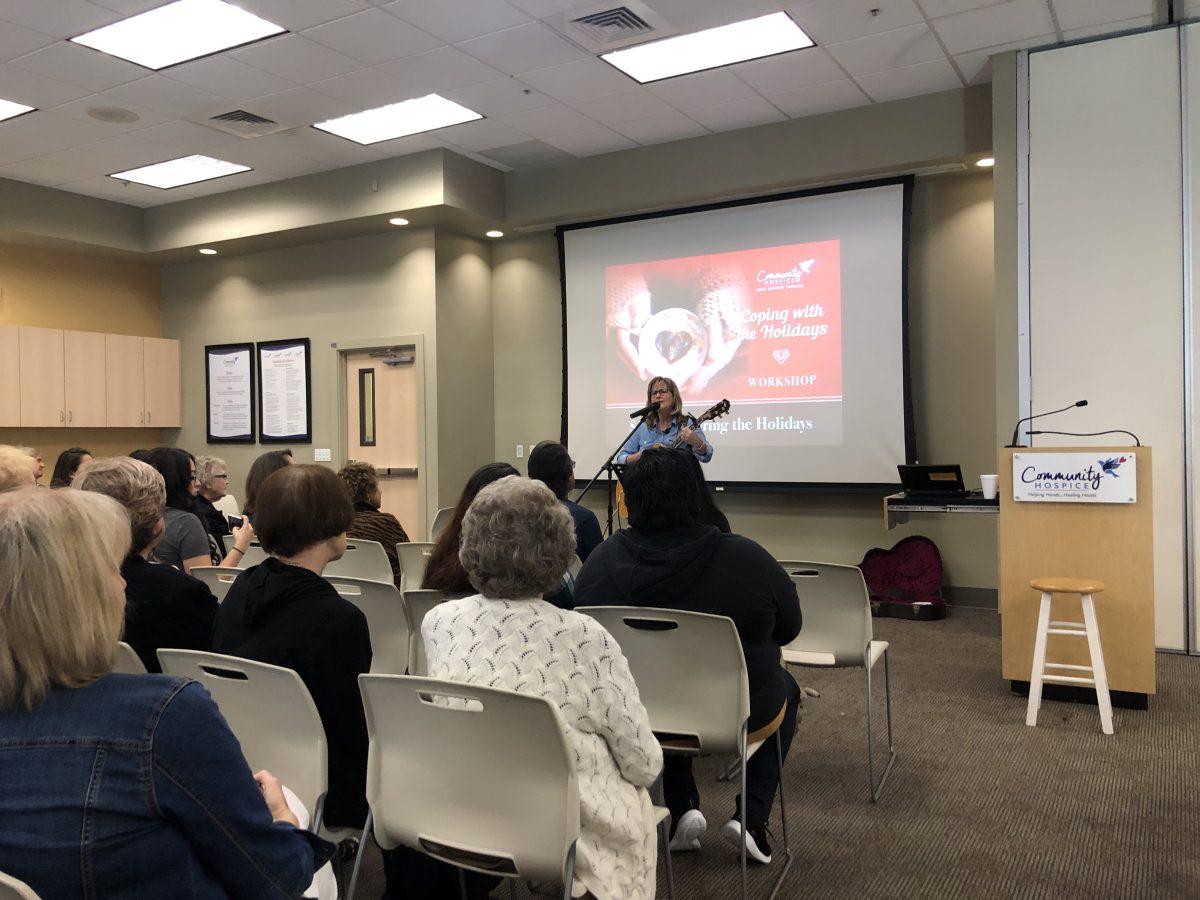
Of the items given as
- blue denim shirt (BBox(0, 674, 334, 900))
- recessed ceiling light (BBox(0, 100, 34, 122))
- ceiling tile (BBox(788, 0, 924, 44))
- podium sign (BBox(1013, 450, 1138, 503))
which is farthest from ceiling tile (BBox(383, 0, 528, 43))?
blue denim shirt (BBox(0, 674, 334, 900))

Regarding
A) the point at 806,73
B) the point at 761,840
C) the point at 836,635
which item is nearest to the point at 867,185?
the point at 806,73

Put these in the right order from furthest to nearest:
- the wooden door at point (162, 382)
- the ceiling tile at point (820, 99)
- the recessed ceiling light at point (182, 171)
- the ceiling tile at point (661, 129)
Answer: the wooden door at point (162, 382) → the recessed ceiling light at point (182, 171) → the ceiling tile at point (661, 129) → the ceiling tile at point (820, 99)

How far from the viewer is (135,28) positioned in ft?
15.8

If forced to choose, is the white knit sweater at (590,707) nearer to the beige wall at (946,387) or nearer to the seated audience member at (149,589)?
the seated audience member at (149,589)

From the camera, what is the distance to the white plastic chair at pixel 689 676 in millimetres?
2230

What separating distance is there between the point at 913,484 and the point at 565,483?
2164 millimetres

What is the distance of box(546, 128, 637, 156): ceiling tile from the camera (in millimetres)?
6648

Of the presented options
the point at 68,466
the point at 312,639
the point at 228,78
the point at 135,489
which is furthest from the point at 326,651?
the point at 228,78

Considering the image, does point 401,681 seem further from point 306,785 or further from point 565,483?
point 565,483

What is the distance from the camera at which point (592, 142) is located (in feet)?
22.5

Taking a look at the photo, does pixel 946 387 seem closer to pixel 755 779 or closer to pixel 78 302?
pixel 755 779

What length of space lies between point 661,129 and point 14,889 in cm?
637

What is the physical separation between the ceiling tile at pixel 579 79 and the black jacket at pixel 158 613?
4045 mm

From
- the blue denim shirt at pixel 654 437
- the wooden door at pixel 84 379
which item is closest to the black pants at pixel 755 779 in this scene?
the blue denim shirt at pixel 654 437
